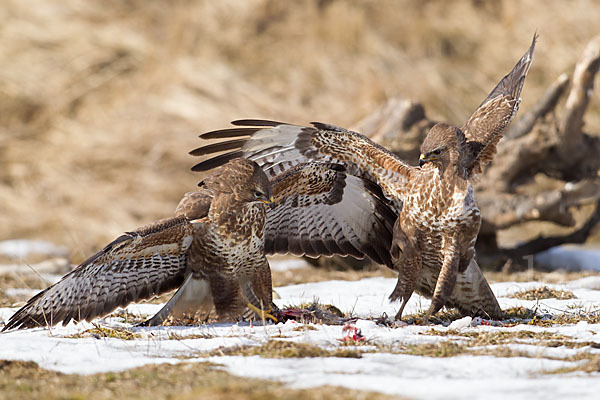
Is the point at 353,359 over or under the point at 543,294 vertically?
under

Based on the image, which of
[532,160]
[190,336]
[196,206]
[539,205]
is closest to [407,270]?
[196,206]

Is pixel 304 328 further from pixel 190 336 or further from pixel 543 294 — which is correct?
pixel 543 294

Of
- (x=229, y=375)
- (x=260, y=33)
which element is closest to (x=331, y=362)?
(x=229, y=375)

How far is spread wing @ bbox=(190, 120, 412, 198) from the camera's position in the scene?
5.71 meters

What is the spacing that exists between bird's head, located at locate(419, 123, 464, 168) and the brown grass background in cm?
721

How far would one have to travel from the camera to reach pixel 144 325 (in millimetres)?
5160

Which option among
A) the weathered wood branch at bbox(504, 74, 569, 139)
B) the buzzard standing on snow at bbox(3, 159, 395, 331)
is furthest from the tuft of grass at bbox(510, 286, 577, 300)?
the weathered wood branch at bbox(504, 74, 569, 139)

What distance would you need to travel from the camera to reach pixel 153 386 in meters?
3.26

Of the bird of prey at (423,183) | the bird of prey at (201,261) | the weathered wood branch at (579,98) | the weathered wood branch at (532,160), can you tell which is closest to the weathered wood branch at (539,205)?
the weathered wood branch at (532,160)

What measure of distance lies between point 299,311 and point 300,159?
1.42 metres

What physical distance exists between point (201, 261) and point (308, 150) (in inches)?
52.8

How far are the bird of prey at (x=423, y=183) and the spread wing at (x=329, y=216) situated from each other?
0.05 feet

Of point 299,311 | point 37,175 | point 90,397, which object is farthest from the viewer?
point 37,175

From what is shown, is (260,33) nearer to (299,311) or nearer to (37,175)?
(37,175)
